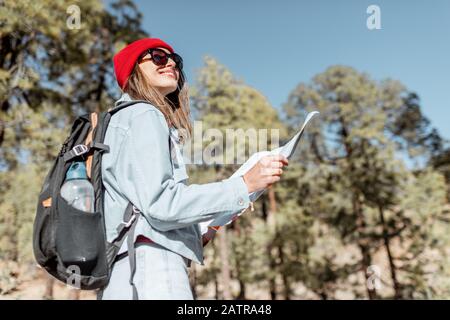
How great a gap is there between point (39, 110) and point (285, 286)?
45.6 ft

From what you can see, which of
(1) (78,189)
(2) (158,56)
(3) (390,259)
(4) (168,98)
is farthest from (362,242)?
(1) (78,189)

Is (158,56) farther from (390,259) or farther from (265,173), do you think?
(390,259)

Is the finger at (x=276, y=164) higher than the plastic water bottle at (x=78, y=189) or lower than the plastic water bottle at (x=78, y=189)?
higher

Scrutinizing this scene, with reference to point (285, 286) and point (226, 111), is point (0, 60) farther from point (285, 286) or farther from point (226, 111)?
point (285, 286)

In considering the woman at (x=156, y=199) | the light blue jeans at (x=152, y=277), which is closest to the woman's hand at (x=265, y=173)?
the woman at (x=156, y=199)

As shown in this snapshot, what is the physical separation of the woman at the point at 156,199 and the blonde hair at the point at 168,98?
237 millimetres

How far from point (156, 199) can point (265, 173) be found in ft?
1.37

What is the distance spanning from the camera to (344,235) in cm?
1792

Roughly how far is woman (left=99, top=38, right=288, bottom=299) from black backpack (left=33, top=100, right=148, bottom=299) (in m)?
0.04

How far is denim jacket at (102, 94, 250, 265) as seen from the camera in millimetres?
1373

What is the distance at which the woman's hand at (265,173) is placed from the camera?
4.75 feet

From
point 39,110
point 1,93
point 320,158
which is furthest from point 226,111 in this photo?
point 1,93

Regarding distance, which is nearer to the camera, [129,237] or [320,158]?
[129,237]

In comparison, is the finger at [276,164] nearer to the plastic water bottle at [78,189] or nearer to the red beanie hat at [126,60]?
the plastic water bottle at [78,189]
